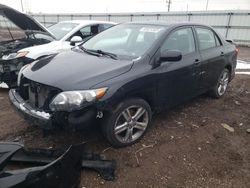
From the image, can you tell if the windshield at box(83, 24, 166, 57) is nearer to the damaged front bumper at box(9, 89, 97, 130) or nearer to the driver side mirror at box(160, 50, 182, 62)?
the driver side mirror at box(160, 50, 182, 62)

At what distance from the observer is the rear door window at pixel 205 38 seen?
4.71 meters

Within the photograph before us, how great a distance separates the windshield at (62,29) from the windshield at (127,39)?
269 centimetres

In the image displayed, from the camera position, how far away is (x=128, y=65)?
11.3ft

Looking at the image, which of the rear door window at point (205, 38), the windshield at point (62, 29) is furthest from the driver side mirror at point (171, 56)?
the windshield at point (62, 29)

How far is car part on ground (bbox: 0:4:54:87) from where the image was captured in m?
5.39

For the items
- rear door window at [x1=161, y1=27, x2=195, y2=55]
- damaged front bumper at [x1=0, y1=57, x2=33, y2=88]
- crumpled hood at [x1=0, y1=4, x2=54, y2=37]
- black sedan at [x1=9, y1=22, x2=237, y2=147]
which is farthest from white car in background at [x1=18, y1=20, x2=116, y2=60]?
rear door window at [x1=161, y1=27, x2=195, y2=55]

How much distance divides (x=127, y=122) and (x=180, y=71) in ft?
4.08

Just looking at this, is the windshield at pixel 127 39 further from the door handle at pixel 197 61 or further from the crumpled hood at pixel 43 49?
the crumpled hood at pixel 43 49

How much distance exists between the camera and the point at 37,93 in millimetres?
3318

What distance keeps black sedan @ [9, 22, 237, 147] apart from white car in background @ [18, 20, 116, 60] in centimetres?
164

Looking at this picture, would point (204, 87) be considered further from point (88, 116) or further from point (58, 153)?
point (58, 153)

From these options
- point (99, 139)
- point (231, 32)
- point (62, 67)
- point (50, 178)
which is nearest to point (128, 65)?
point (62, 67)

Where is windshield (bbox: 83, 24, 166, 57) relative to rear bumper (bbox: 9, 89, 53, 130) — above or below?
above

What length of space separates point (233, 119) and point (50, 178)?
142 inches
